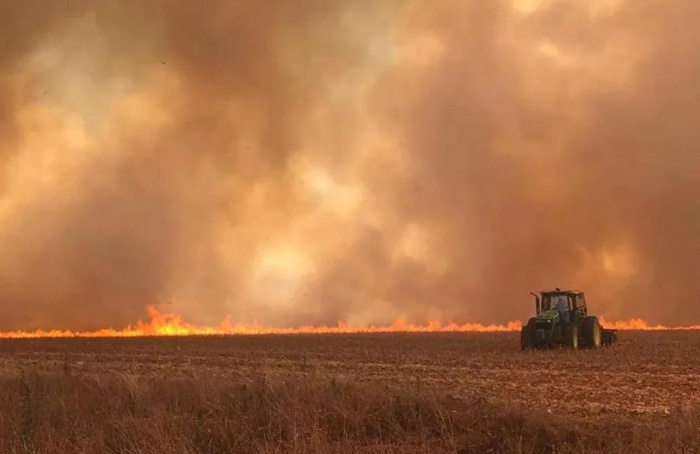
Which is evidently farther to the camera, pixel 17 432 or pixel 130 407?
pixel 130 407

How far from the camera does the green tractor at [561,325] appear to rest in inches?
1142

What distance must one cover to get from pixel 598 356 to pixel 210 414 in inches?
742

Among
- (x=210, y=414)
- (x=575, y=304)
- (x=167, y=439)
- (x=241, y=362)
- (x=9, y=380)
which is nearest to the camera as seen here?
(x=167, y=439)

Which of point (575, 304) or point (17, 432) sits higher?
point (575, 304)

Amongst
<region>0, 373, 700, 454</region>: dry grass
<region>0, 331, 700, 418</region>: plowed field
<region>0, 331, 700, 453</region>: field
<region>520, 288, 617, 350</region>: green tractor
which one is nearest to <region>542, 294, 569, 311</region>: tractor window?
A: <region>520, 288, 617, 350</region>: green tractor

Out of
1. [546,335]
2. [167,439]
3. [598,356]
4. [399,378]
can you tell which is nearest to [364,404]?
[167,439]

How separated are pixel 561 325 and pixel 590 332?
54.7 inches

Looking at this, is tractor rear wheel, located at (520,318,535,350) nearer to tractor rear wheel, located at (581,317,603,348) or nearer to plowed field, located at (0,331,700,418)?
Answer: plowed field, located at (0,331,700,418)

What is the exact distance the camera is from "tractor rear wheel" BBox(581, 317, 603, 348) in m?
29.5

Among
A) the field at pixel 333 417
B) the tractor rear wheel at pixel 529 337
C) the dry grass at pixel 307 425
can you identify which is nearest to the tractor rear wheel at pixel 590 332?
the tractor rear wheel at pixel 529 337

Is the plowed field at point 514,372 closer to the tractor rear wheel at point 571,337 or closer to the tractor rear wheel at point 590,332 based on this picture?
the tractor rear wheel at point 590,332

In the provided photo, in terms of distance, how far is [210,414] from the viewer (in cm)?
1058

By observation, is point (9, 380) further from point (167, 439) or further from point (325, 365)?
point (325, 365)

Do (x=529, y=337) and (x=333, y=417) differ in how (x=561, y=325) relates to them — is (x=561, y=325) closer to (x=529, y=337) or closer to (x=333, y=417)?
Answer: (x=529, y=337)
